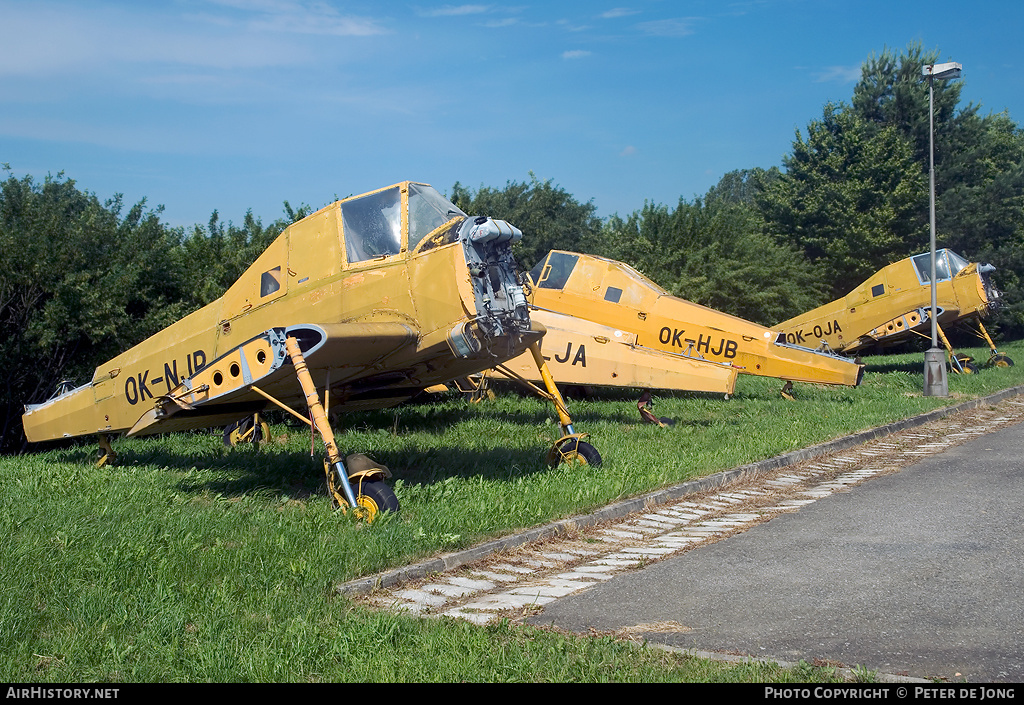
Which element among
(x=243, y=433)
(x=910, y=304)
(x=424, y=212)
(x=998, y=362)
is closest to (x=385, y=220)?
(x=424, y=212)

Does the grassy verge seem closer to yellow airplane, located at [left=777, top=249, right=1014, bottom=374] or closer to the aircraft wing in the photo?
the aircraft wing

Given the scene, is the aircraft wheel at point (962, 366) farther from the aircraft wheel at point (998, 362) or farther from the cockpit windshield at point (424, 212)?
the cockpit windshield at point (424, 212)

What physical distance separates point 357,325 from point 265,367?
1.01 metres

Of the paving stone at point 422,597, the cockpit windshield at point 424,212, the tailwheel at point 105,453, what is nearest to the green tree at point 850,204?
the cockpit windshield at point 424,212

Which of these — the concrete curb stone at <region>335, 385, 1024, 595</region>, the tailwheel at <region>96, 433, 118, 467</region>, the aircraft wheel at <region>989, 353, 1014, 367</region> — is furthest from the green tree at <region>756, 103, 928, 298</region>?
the tailwheel at <region>96, 433, 118, 467</region>

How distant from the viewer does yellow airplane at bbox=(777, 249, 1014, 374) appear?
76.1ft

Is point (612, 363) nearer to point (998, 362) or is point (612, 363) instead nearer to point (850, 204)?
point (998, 362)

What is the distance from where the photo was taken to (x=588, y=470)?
948 cm

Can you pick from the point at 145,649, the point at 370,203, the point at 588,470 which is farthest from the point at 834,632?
the point at 370,203

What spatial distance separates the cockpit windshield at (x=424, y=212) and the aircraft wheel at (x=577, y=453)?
300cm

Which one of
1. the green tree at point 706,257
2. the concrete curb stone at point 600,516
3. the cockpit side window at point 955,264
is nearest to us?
the concrete curb stone at point 600,516

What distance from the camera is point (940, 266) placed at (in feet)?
77.8

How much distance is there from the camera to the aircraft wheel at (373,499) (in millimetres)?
7188

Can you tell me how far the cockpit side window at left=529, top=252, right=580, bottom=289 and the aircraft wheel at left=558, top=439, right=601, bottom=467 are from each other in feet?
23.0
